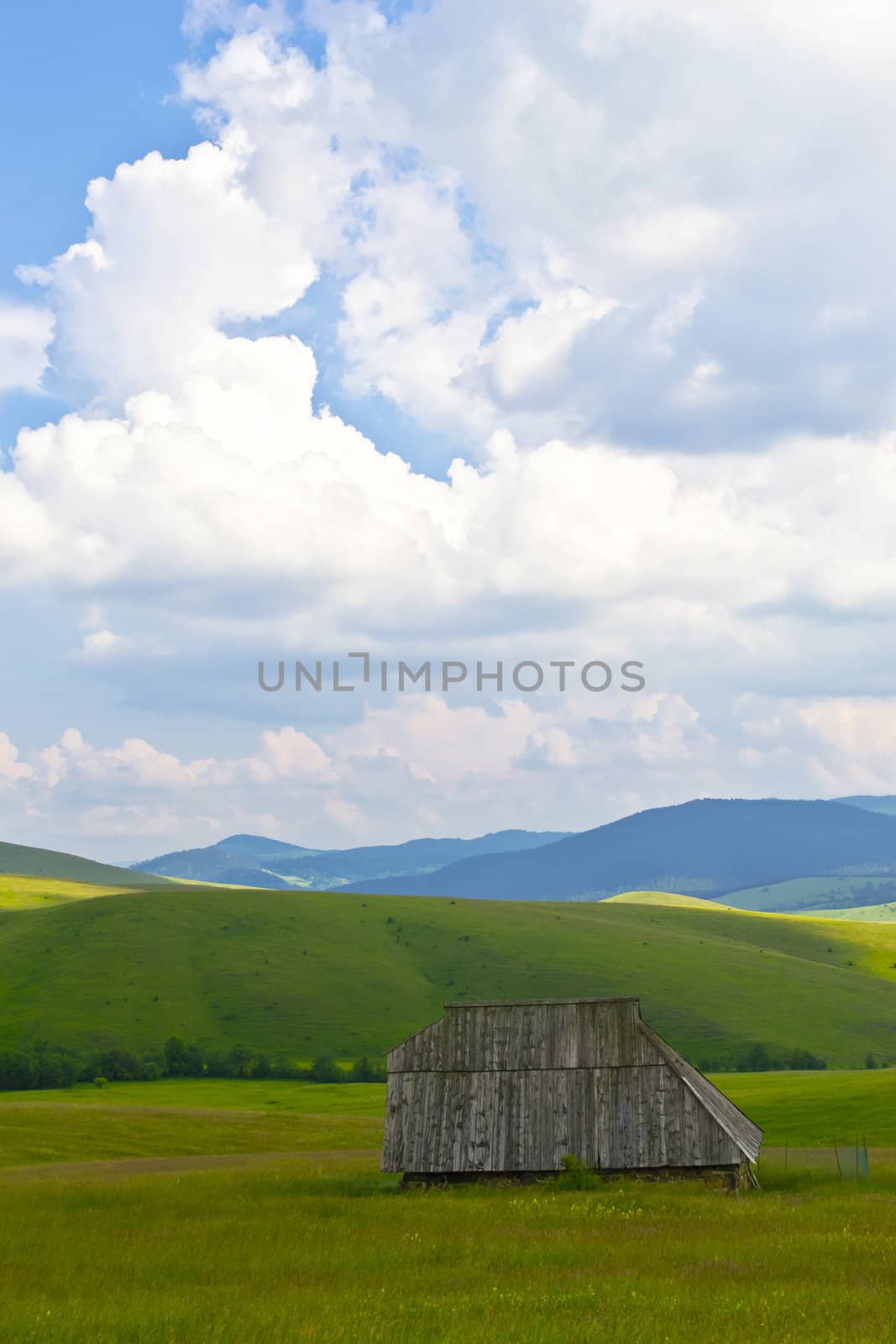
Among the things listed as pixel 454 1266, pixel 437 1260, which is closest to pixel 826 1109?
pixel 437 1260

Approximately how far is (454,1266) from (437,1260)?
1162 millimetres

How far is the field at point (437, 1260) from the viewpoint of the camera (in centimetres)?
1950

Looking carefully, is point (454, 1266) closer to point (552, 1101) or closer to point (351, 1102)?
point (552, 1101)

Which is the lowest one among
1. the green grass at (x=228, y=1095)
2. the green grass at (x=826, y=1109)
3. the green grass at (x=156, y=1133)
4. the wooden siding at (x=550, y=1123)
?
the green grass at (x=228, y=1095)

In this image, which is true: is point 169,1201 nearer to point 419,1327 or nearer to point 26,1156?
point 419,1327

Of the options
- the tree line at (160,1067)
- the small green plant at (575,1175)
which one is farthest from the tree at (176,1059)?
the small green plant at (575,1175)

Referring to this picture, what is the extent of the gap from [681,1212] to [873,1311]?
16.0m

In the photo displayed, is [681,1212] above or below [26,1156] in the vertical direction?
above

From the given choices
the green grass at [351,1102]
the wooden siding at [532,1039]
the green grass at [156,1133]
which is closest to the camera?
the wooden siding at [532,1039]

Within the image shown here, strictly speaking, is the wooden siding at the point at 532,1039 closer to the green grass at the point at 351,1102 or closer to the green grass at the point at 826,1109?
the green grass at the point at 826,1109

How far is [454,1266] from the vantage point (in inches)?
1046

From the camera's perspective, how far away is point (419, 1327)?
62.8ft

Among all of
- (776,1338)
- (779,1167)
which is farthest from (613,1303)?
(779,1167)

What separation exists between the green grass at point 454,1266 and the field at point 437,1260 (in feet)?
0.26
